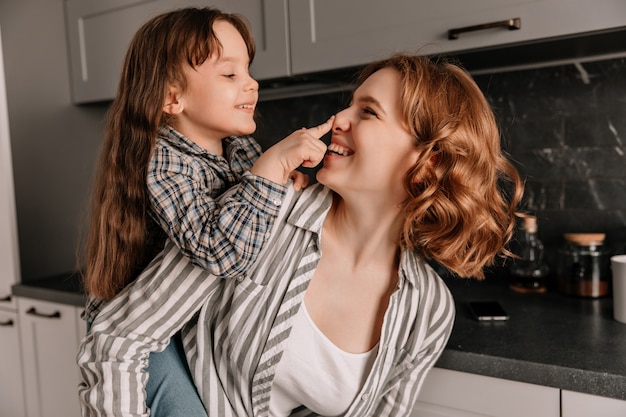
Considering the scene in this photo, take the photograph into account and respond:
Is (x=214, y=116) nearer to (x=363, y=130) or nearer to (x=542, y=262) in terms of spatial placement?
(x=363, y=130)

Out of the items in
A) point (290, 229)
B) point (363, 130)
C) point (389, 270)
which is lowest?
point (389, 270)

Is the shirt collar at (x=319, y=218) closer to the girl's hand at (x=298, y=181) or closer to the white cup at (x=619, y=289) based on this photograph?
the girl's hand at (x=298, y=181)

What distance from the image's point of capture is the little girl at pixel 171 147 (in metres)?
1.01

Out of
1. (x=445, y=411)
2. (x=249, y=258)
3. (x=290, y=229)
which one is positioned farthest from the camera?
(x=445, y=411)

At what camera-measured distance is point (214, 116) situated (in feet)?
3.66

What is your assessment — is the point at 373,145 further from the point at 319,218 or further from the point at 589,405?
the point at 589,405

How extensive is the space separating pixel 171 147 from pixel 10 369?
4.94ft

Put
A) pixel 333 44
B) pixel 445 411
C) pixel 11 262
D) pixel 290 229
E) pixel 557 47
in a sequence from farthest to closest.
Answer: pixel 11 262 → pixel 333 44 → pixel 557 47 → pixel 445 411 → pixel 290 229

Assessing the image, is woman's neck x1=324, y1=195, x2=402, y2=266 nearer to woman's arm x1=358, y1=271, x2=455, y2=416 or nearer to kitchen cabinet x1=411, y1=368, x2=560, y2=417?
woman's arm x1=358, y1=271, x2=455, y2=416

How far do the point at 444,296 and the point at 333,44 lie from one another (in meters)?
0.78

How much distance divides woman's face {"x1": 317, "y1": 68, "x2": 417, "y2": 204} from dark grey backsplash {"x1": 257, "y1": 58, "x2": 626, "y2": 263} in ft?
2.59

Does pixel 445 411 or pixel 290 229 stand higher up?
pixel 290 229

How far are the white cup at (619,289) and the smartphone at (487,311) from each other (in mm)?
251

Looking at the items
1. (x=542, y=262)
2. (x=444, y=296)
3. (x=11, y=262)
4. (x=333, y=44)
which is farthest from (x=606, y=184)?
(x=11, y=262)
